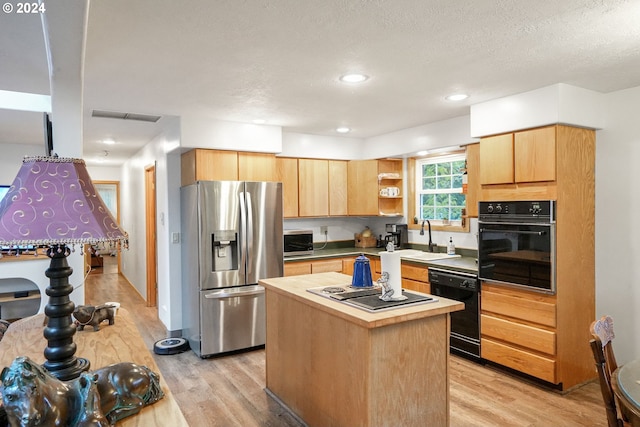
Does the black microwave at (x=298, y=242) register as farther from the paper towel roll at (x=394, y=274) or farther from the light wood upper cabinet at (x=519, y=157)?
the paper towel roll at (x=394, y=274)

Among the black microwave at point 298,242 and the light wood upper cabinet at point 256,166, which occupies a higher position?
the light wood upper cabinet at point 256,166

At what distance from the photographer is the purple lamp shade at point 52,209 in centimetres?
118

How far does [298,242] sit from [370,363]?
9.49 ft

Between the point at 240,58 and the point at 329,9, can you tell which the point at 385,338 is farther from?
the point at 240,58

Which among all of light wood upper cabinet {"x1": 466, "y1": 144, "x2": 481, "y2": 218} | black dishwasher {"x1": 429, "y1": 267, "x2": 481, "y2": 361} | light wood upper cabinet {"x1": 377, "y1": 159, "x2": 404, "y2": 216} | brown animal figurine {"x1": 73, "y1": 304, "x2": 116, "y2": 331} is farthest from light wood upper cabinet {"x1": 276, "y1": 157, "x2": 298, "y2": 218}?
brown animal figurine {"x1": 73, "y1": 304, "x2": 116, "y2": 331}

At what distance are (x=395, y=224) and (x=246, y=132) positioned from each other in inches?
89.7

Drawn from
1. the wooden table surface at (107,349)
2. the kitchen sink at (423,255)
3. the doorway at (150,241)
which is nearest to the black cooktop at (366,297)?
the wooden table surface at (107,349)

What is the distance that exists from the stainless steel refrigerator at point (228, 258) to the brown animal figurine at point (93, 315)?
1.95 m

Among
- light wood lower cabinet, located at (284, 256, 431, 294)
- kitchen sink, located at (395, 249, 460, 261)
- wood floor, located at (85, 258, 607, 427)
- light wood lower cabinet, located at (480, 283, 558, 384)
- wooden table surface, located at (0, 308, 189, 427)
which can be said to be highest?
kitchen sink, located at (395, 249, 460, 261)

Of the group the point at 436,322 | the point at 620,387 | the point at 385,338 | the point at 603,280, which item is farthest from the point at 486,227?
the point at 620,387

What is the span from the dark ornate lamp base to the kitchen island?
1249 millimetres

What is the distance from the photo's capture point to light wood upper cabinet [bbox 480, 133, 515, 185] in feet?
11.2

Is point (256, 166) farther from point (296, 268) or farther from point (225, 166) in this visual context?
point (296, 268)

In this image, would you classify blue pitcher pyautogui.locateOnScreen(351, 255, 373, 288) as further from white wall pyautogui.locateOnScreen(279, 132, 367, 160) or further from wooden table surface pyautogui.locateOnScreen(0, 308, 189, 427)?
white wall pyautogui.locateOnScreen(279, 132, 367, 160)
